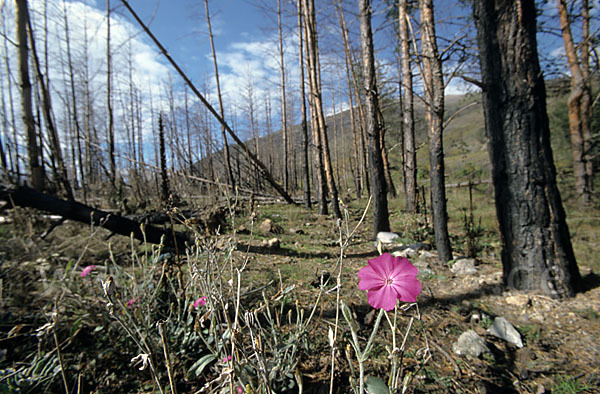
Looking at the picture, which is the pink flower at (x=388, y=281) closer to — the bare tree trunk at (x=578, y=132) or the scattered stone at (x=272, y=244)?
the scattered stone at (x=272, y=244)

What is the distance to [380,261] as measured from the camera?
0.71m

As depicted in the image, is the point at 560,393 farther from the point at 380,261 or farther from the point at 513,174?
the point at 513,174

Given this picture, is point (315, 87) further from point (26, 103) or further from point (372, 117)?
point (26, 103)

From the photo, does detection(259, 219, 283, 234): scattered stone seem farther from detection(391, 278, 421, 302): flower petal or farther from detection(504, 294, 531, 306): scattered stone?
detection(391, 278, 421, 302): flower petal

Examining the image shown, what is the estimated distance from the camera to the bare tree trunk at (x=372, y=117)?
3.99m

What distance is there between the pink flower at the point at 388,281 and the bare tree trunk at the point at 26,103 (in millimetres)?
6341

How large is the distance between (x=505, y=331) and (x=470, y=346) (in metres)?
0.37

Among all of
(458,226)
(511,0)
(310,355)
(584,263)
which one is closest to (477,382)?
(310,355)

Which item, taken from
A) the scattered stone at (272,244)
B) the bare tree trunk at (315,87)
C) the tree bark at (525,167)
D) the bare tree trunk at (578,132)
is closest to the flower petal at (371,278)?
the tree bark at (525,167)

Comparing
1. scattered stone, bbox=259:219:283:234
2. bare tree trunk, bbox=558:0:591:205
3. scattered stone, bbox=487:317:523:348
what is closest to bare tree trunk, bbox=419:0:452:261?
scattered stone, bbox=487:317:523:348

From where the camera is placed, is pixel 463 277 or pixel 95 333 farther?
pixel 463 277

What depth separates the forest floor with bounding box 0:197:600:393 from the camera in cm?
129

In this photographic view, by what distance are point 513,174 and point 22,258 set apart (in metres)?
4.42

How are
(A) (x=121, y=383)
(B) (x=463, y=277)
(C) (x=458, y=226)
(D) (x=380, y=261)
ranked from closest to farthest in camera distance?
(D) (x=380, y=261) → (A) (x=121, y=383) → (B) (x=463, y=277) → (C) (x=458, y=226)
